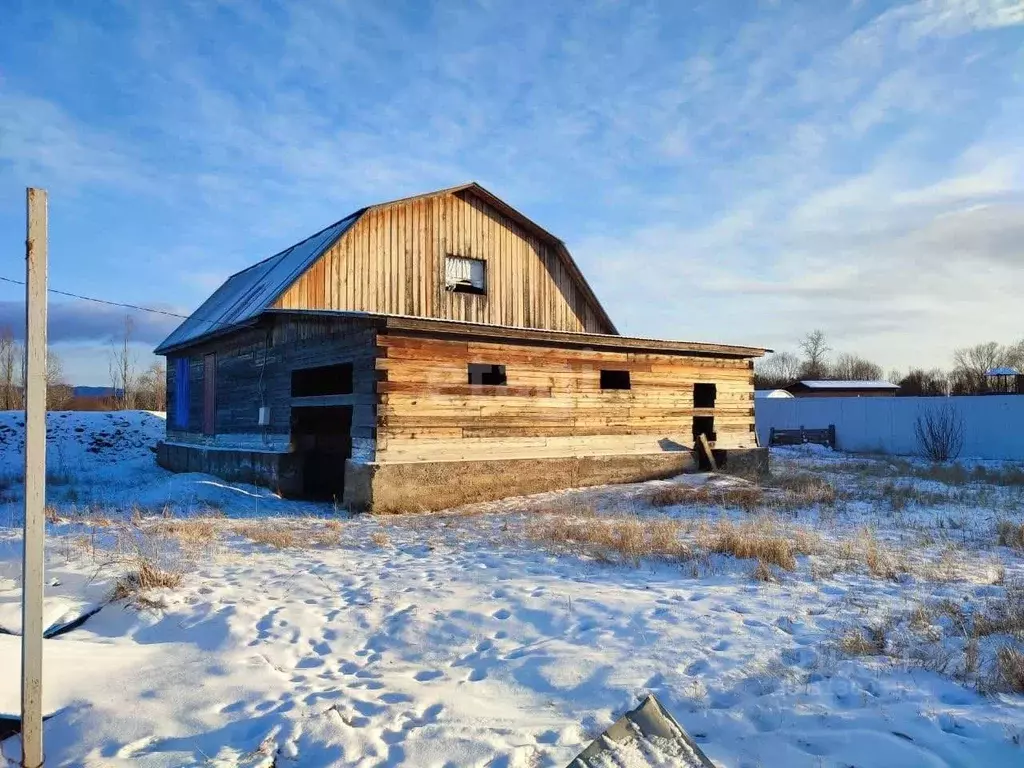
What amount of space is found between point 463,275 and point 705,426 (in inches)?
294

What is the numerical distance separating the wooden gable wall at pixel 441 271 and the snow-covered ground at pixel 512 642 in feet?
25.6

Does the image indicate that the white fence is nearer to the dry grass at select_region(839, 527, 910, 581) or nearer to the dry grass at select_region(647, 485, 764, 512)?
the dry grass at select_region(647, 485, 764, 512)

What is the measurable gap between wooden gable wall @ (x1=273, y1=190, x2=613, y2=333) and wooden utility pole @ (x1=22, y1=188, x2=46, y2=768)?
42.1 ft

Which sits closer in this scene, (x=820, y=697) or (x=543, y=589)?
(x=820, y=697)

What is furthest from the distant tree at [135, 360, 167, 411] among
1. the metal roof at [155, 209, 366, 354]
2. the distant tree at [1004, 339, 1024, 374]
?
the distant tree at [1004, 339, 1024, 374]

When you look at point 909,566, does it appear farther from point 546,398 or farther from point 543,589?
point 546,398

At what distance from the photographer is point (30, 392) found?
335 centimetres

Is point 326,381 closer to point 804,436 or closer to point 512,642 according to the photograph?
point 512,642

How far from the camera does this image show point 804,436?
32.8m

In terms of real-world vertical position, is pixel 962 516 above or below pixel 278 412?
below

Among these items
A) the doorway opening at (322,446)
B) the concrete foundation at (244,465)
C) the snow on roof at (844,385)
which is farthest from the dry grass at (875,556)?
the snow on roof at (844,385)

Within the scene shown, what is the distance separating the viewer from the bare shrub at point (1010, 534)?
955 cm

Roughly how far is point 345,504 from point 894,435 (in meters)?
25.5

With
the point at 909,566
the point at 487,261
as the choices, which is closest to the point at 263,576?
the point at 909,566
